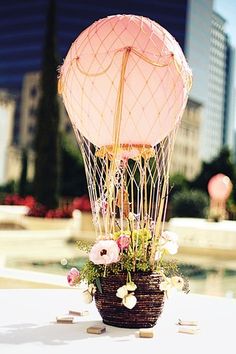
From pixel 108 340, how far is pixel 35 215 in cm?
1375

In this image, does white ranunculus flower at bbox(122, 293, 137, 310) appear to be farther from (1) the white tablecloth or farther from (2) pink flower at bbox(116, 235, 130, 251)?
(2) pink flower at bbox(116, 235, 130, 251)

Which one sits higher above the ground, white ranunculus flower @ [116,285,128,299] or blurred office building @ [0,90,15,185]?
blurred office building @ [0,90,15,185]

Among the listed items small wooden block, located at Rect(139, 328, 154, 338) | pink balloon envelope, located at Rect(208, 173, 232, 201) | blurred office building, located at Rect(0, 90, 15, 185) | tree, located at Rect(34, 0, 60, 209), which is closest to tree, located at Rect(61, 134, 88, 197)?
tree, located at Rect(34, 0, 60, 209)

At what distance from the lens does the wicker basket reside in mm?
3115

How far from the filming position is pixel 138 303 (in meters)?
3.11

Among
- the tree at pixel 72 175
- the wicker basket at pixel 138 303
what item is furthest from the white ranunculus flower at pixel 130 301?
the tree at pixel 72 175

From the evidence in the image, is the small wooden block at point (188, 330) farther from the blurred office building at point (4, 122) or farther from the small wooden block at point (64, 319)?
the blurred office building at point (4, 122)

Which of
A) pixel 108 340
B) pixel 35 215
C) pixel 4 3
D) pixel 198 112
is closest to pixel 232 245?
pixel 35 215

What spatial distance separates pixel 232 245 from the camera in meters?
12.8

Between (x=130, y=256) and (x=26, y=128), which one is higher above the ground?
(x=26, y=128)

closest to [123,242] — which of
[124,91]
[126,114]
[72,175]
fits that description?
[126,114]

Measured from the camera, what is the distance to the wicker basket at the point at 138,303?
3115 millimetres

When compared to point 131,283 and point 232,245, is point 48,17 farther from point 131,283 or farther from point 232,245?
point 131,283

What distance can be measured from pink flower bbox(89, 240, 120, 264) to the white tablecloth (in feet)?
1.32
